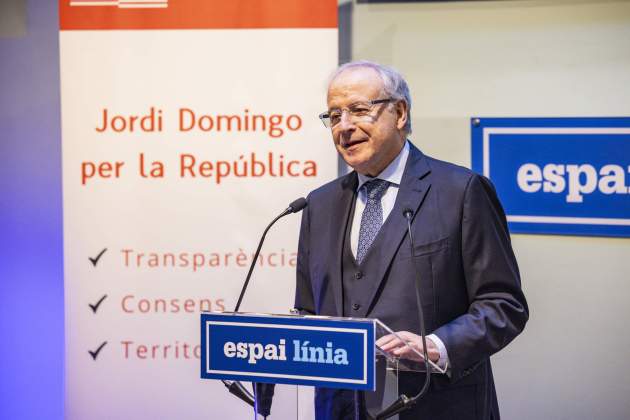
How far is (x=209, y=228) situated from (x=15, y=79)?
134 cm

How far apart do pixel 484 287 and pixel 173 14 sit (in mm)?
1736

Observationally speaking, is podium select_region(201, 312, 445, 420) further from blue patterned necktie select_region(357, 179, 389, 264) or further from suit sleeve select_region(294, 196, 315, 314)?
suit sleeve select_region(294, 196, 315, 314)

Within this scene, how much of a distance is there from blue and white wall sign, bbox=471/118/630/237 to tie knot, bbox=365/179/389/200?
1.20 metres

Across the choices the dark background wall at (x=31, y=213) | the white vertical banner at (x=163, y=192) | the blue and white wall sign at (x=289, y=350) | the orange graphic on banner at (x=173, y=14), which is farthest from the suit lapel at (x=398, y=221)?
the dark background wall at (x=31, y=213)

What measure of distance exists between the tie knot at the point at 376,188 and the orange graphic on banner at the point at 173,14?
1.06m

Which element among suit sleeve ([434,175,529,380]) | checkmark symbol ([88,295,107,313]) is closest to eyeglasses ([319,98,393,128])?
suit sleeve ([434,175,529,380])

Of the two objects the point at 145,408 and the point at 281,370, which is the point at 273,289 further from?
the point at 281,370

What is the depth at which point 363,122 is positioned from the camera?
72.9 inches

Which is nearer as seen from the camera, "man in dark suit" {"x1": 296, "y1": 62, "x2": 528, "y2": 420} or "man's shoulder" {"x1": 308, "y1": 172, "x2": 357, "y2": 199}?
"man in dark suit" {"x1": 296, "y1": 62, "x2": 528, "y2": 420}

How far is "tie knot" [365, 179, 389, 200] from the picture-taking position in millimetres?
1907

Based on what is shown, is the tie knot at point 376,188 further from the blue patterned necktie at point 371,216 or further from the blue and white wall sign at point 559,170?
the blue and white wall sign at point 559,170

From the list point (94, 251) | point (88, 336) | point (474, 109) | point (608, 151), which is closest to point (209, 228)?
point (94, 251)

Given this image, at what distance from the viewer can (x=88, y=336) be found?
8.93ft

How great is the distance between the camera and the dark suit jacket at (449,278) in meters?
1.67
